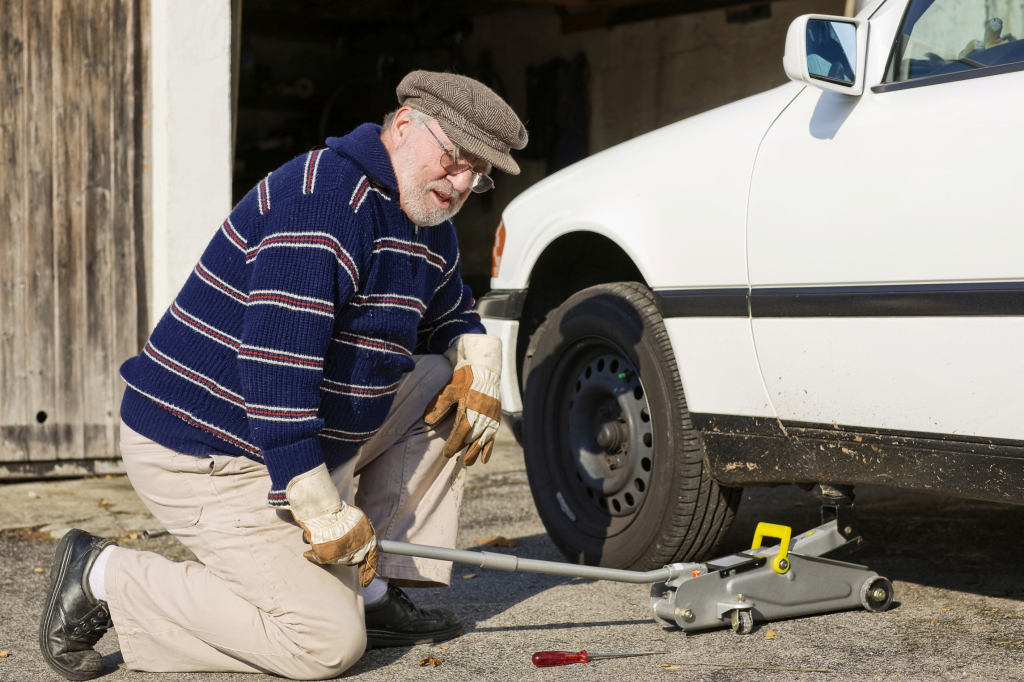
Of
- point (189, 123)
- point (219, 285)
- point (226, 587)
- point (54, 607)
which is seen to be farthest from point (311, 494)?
point (189, 123)

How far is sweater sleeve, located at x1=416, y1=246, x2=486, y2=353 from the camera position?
3.04m

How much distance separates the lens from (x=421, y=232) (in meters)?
2.67

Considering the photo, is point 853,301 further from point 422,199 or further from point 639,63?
point 639,63

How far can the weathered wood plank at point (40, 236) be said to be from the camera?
4.82 meters

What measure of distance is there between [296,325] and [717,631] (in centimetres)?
Result: 137

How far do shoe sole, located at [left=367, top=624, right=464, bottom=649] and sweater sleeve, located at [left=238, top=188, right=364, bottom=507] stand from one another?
602 mm

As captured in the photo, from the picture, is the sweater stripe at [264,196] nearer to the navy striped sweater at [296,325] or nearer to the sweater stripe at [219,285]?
the navy striped sweater at [296,325]

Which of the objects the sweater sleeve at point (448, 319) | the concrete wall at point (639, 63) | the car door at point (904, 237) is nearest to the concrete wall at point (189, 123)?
the sweater sleeve at point (448, 319)

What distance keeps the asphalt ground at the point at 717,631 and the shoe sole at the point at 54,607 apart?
0.07 meters

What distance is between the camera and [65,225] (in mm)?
4934

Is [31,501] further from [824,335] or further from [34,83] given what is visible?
[824,335]

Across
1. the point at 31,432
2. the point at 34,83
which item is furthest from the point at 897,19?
the point at 31,432

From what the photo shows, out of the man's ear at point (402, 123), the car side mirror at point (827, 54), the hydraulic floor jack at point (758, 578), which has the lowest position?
the hydraulic floor jack at point (758, 578)

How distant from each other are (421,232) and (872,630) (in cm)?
153
